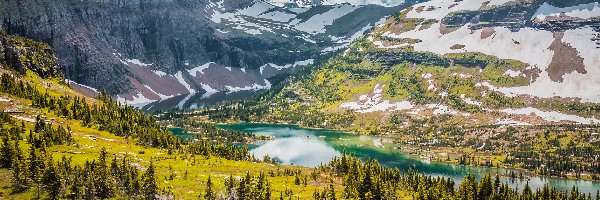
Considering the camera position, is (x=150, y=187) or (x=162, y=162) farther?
(x=162, y=162)

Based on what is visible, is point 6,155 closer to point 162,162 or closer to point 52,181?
point 52,181

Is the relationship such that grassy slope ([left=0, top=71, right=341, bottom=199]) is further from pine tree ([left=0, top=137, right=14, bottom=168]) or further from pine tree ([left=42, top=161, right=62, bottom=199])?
pine tree ([left=42, top=161, right=62, bottom=199])

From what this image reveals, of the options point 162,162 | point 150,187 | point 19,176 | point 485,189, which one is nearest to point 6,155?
point 19,176

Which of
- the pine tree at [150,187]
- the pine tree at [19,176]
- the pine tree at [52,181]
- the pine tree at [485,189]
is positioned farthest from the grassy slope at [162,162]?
the pine tree at [485,189]

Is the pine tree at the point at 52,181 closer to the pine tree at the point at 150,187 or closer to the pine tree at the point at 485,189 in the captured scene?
the pine tree at the point at 150,187

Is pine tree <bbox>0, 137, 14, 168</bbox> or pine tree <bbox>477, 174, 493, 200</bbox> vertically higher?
pine tree <bbox>0, 137, 14, 168</bbox>

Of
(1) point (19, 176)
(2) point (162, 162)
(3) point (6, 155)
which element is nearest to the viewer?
(1) point (19, 176)

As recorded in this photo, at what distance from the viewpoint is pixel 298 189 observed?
12762 cm

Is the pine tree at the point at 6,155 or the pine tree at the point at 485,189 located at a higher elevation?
the pine tree at the point at 6,155

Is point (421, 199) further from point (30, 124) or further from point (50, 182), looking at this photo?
point (30, 124)

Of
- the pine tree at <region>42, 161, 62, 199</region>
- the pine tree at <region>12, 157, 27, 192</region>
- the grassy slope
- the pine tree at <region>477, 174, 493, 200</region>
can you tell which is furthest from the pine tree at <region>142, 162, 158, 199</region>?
the pine tree at <region>477, 174, 493, 200</region>

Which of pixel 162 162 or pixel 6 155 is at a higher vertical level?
pixel 6 155

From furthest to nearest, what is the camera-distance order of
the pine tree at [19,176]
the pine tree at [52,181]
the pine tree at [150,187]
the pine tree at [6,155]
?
1. the pine tree at [150,187]
2. the pine tree at [6,155]
3. the pine tree at [19,176]
4. the pine tree at [52,181]

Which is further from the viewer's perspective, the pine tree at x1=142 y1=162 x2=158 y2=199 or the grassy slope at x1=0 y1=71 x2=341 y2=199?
the grassy slope at x1=0 y1=71 x2=341 y2=199
